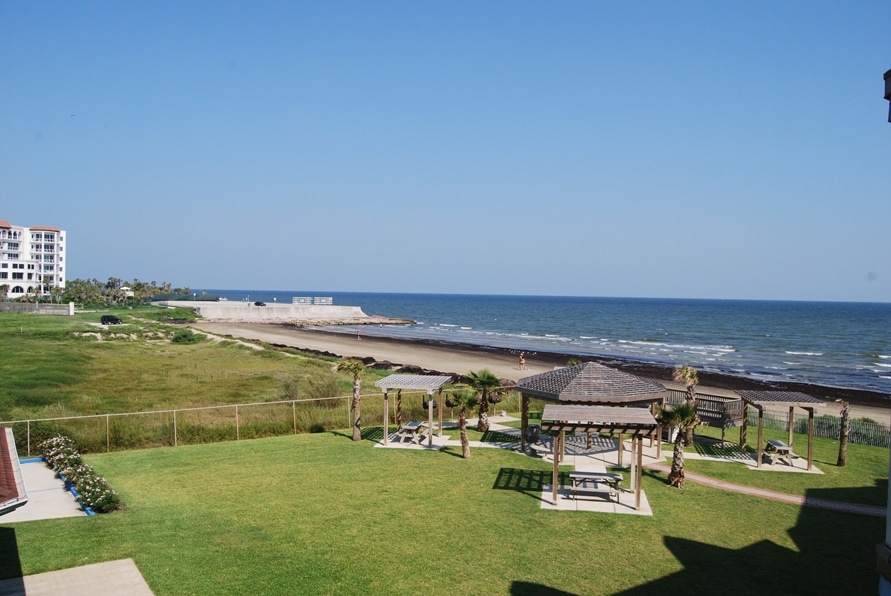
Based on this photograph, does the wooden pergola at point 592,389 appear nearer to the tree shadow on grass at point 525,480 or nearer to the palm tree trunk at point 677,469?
the palm tree trunk at point 677,469

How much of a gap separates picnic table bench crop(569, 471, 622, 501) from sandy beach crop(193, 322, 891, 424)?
72.9 ft

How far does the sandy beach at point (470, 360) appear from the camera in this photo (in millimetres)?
40531

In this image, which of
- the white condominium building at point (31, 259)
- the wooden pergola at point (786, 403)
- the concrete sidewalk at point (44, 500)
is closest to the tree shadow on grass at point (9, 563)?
the concrete sidewalk at point (44, 500)

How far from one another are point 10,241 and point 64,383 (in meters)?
115

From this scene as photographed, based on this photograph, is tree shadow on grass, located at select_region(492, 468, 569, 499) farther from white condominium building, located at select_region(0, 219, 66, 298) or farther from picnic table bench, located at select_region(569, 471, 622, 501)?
white condominium building, located at select_region(0, 219, 66, 298)

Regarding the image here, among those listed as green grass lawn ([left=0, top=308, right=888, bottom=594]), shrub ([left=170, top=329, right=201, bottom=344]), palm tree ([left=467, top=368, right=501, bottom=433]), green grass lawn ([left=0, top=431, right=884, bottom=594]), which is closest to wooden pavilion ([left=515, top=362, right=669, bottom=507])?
green grass lawn ([left=0, top=308, right=888, bottom=594])

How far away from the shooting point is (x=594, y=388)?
59.9 ft

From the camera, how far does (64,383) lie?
33.7 meters

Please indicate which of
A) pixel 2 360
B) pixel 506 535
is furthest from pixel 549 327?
Answer: pixel 506 535

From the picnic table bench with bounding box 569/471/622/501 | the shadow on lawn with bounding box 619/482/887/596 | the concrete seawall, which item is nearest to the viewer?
the shadow on lawn with bounding box 619/482/887/596

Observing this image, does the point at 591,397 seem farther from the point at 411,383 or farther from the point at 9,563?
the point at 9,563

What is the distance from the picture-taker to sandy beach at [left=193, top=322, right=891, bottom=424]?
40.5 metres

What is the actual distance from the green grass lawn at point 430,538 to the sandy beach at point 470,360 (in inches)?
886

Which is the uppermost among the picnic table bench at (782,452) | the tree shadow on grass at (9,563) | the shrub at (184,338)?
the picnic table bench at (782,452)
